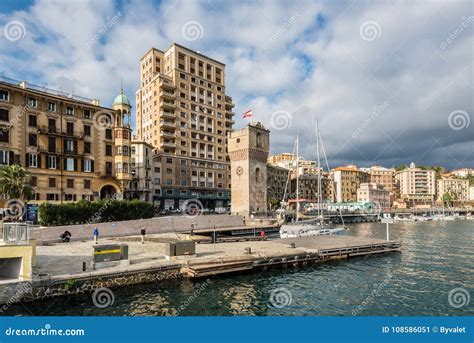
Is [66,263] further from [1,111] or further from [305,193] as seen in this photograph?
[305,193]

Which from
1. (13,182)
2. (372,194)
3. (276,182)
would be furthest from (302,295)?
(372,194)

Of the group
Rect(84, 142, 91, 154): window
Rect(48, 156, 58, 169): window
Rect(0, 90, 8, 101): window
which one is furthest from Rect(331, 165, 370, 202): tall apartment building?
Rect(0, 90, 8, 101): window

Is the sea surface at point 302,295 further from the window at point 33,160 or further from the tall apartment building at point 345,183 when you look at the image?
the tall apartment building at point 345,183

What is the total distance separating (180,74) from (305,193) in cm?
8954

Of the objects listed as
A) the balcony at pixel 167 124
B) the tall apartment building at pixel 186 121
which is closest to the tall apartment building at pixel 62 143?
the tall apartment building at pixel 186 121

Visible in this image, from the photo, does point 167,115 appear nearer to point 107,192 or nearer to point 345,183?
point 107,192

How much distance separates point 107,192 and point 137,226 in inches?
556

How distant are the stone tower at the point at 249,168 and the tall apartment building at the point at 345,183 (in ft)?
375

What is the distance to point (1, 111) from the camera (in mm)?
44562

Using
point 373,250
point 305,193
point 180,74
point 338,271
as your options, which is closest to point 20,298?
point 338,271

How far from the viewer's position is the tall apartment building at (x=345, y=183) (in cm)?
17275

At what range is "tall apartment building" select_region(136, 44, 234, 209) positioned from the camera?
286 feet

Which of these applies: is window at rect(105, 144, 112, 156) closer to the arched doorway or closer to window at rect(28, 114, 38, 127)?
the arched doorway

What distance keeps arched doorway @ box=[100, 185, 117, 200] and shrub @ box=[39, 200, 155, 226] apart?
8.07 meters
